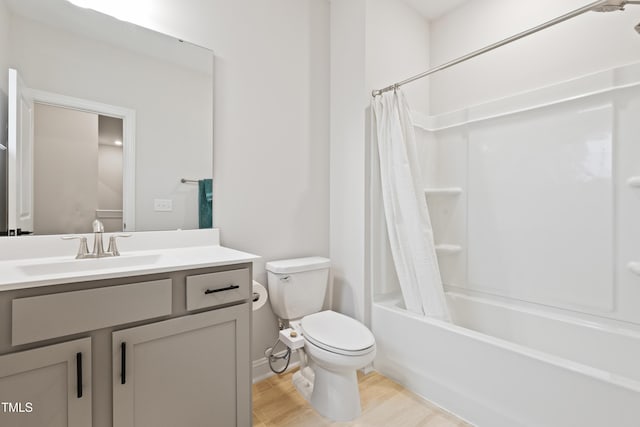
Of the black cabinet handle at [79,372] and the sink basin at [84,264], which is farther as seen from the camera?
the sink basin at [84,264]

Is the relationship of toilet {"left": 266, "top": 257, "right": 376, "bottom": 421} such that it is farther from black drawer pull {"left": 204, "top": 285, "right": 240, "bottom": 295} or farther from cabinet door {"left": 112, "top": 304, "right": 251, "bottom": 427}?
black drawer pull {"left": 204, "top": 285, "right": 240, "bottom": 295}

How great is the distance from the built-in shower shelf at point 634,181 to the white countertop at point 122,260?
194cm

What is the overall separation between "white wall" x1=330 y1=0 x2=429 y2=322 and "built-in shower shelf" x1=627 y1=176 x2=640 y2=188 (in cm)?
135

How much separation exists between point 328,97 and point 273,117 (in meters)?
0.53

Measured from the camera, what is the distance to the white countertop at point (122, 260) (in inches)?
37.4

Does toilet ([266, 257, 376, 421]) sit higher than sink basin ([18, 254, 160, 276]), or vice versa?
sink basin ([18, 254, 160, 276])

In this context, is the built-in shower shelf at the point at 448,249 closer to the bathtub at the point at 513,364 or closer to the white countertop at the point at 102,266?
the bathtub at the point at 513,364

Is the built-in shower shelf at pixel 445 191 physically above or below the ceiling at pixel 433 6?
below

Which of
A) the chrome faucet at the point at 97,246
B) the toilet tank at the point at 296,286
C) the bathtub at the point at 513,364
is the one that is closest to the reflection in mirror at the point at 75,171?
the chrome faucet at the point at 97,246

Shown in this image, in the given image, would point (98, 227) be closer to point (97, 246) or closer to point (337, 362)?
point (97, 246)

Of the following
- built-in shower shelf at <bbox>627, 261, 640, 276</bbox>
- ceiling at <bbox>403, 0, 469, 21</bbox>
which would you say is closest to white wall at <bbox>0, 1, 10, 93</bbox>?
ceiling at <bbox>403, 0, 469, 21</bbox>

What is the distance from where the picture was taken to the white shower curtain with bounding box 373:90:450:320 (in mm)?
1876

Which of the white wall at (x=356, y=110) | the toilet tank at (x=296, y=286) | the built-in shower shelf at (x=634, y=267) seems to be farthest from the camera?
the white wall at (x=356, y=110)

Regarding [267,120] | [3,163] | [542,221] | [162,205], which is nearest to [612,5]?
[542,221]
